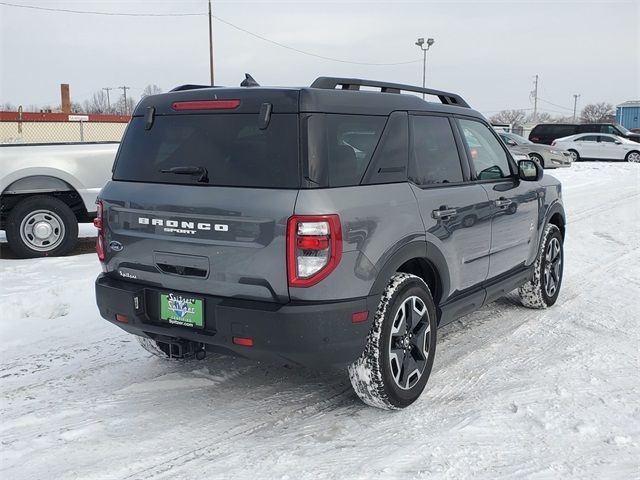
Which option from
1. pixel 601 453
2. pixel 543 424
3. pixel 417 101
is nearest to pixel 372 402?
pixel 543 424

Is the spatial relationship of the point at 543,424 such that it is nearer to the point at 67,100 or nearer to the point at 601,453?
the point at 601,453

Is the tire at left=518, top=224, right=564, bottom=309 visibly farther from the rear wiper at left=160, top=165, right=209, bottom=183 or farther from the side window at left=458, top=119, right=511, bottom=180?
the rear wiper at left=160, top=165, right=209, bottom=183

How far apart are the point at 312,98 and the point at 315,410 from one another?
1.84 metres

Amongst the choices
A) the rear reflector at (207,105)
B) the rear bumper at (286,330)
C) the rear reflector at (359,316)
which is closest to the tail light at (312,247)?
the rear bumper at (286,330)

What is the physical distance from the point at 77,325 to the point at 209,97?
107 inches

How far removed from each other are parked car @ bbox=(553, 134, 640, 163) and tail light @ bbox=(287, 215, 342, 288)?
2578cm

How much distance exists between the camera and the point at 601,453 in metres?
3.22

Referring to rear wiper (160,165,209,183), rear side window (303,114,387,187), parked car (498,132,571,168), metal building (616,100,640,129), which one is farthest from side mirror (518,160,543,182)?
metal building (616,100,640,129)

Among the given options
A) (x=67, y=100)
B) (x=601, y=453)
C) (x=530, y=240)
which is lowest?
(x=601, y=453)

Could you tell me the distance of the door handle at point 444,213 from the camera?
3951mm

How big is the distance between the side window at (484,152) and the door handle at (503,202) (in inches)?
7.6

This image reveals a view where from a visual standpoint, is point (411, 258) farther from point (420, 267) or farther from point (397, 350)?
point (397, 350)

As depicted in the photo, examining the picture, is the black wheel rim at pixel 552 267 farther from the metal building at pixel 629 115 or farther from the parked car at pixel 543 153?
the metal building at pixel 629 115

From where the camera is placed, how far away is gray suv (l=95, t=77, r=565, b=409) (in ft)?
10.5
